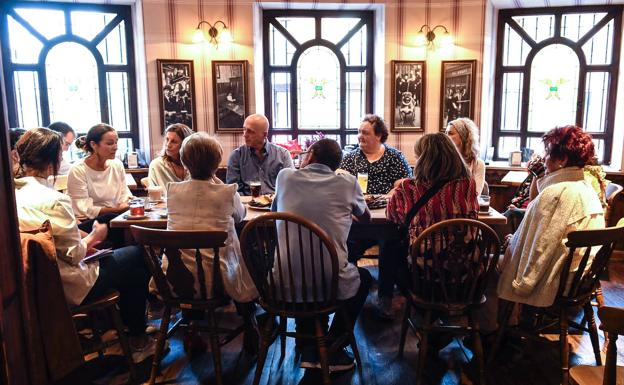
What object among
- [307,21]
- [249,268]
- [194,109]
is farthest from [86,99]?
[249,268]

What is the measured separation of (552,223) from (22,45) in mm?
5095

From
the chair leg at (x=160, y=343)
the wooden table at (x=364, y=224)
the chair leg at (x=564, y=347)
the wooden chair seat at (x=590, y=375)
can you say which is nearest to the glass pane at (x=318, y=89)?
the wooden table at (x=364, y=224)

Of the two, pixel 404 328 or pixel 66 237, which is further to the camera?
pixel 404 328

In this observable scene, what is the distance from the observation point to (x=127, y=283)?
2504 mm

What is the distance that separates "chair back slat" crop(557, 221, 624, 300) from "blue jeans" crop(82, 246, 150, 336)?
6.21ft

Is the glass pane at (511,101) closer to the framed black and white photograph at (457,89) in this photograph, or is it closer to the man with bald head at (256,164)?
the framed black and white photograph at (457,89)

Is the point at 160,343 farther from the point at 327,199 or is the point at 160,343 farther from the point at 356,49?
the point at 356,49

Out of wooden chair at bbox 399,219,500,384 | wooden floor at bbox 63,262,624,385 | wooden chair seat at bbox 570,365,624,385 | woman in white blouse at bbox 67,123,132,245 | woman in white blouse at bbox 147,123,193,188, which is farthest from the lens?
woman in white blouse at bbox 147,123,193,188

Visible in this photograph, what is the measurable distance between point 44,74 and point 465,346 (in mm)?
4715

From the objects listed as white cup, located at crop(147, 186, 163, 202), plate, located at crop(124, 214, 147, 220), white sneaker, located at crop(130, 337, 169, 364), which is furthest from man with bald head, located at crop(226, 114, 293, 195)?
white sneaker, located at crop(130, 337, 169, 364)

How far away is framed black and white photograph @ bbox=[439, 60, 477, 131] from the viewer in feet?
16.5

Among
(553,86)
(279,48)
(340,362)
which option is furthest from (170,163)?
(553,86)

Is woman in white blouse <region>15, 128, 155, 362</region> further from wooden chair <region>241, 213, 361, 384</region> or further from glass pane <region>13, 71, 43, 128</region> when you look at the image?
glass pane <region>13, 71, 43, 128</region>

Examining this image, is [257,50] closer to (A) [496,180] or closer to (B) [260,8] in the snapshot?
(B) [260,8]
